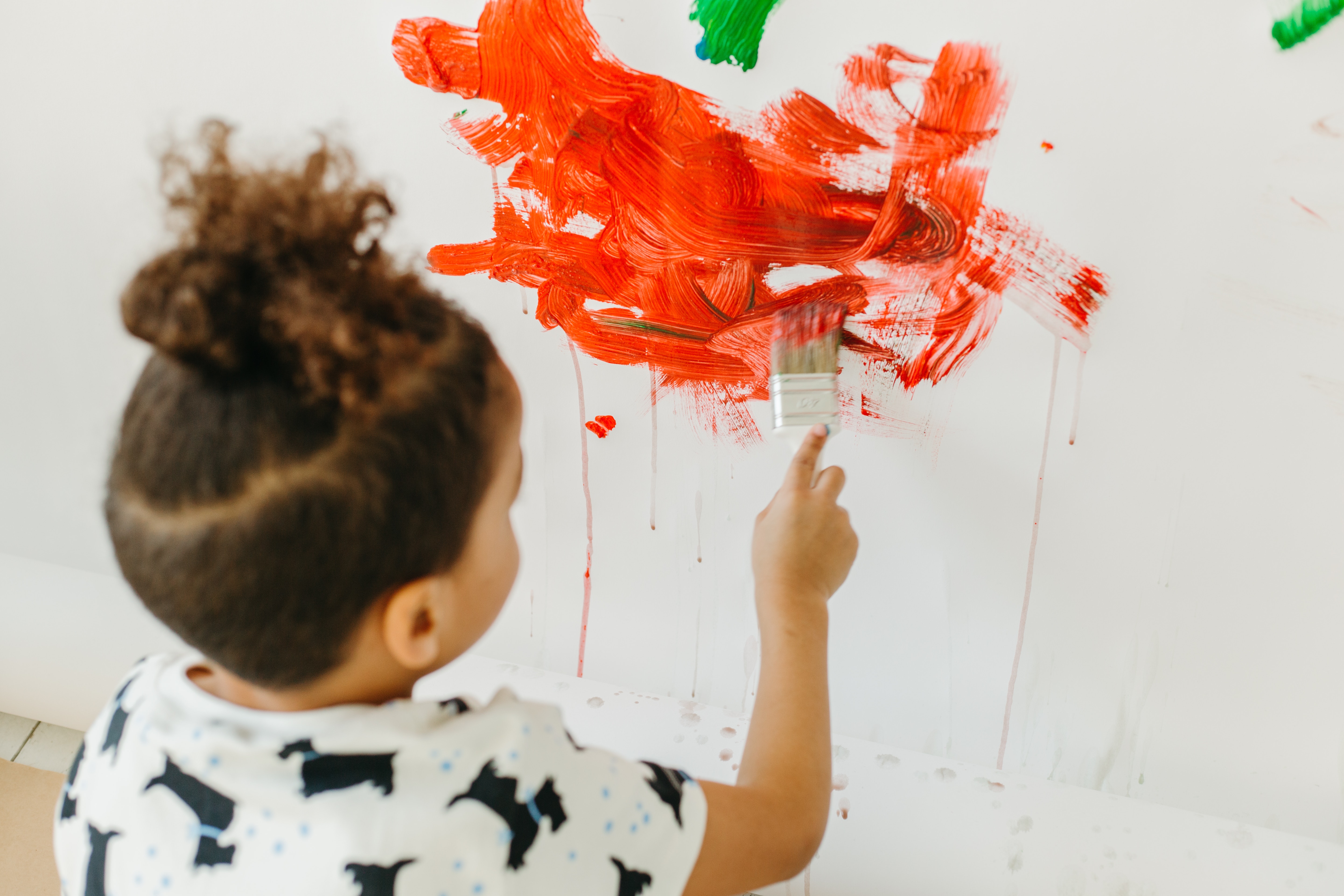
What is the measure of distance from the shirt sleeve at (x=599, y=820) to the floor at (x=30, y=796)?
1.04 meters

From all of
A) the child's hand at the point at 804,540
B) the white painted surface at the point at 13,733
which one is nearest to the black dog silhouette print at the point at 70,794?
the child's hand at the point at 804,540

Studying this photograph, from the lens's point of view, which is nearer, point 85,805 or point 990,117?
point 85,805

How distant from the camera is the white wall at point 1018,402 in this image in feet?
1.84

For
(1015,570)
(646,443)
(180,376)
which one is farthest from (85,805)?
(1015,570)

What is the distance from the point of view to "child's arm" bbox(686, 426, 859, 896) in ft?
1.65

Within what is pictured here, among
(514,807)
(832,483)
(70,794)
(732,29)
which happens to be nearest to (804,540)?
(832,483)

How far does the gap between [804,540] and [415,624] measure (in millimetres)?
275

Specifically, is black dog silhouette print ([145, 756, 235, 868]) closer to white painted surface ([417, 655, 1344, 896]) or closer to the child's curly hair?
the child's curly hair

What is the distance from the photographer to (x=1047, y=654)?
28.9 inches

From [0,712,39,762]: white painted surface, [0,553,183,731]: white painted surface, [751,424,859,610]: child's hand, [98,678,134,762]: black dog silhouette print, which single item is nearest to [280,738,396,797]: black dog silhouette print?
[98,678,134,762]: black dog silhouette print

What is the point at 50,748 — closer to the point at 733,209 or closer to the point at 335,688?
the point at 335,688

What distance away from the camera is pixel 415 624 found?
0.45 metres

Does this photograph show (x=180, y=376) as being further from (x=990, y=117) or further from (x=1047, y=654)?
(x=1047, y=654)

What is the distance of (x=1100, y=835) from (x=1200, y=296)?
45 centimetres
